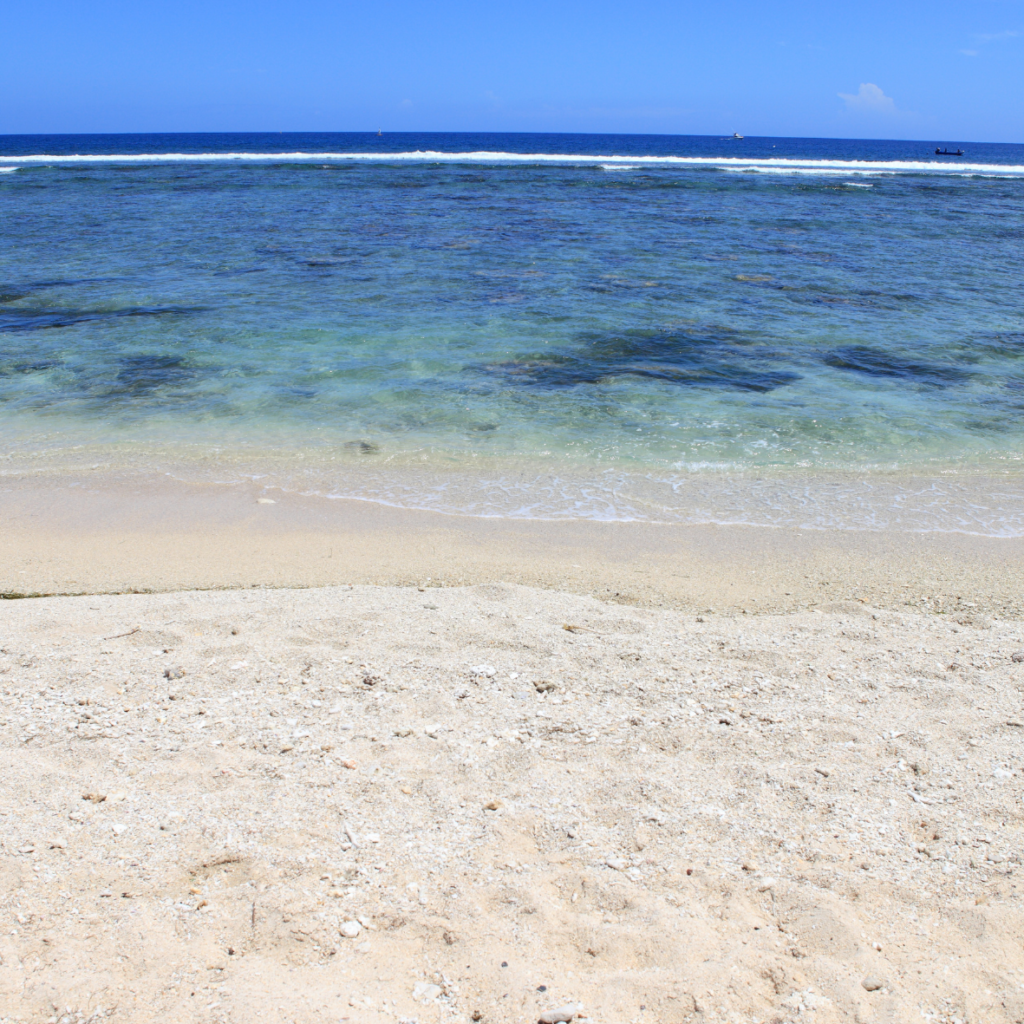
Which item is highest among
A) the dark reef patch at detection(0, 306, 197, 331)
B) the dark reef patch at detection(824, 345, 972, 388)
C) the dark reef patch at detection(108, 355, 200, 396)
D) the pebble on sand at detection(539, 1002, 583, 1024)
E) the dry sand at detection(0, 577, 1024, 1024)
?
the dark reef patch at detection(0, 306, 197, 331)

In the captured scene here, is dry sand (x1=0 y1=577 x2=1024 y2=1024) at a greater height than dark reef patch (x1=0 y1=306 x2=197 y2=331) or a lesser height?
lesser

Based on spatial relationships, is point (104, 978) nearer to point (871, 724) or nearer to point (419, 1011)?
point (419, 1011)

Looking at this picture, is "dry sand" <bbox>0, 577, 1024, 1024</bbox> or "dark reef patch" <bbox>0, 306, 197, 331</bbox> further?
"dark reef patch" <bbox>0, 306, 197, 331</bbox>

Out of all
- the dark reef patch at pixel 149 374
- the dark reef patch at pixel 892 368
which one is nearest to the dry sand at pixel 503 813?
the dark reef patch at pixel 149 374

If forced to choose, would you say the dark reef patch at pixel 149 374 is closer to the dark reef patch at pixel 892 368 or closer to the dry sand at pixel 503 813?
the dry sand at pixel 503 813

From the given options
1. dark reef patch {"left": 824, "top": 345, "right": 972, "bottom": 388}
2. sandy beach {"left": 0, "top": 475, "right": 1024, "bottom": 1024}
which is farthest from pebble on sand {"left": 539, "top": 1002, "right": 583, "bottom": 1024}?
dark reef patch {"left": 824, "top": 345, "right": 972, "bottom": 388}

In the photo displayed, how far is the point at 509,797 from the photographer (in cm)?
315

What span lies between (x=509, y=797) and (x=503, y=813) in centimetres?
10

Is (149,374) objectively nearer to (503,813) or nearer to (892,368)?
(503,813)

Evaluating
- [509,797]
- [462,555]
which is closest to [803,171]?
[462,555]

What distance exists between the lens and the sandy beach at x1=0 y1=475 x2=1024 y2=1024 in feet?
7.80

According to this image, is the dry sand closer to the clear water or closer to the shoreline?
the shoreline

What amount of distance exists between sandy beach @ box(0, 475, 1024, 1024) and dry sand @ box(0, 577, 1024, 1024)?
1 cm

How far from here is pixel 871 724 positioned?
366cm
